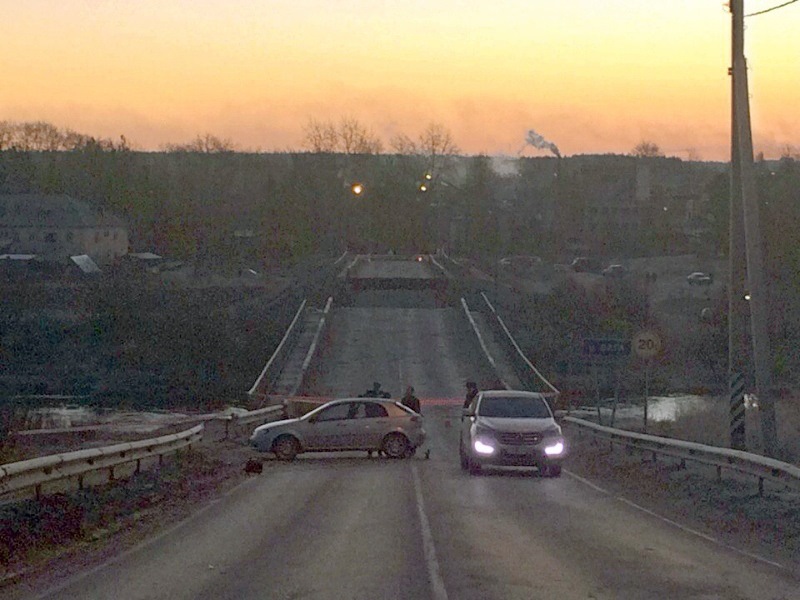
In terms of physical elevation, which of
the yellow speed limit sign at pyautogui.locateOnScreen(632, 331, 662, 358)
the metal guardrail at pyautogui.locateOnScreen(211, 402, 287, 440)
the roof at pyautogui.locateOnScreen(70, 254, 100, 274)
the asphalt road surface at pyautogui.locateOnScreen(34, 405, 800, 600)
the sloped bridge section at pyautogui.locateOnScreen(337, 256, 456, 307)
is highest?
the roof at pyautogui.locateOnScreen(70, 254, 100, 274)

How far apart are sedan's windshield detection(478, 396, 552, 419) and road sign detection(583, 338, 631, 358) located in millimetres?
5576

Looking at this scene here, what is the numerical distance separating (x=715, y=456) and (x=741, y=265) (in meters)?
4.72

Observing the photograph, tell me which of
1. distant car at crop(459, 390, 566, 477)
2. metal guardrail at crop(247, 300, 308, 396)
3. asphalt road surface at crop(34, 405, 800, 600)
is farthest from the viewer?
metal guardrail at crop(247, 300, 308, 396)

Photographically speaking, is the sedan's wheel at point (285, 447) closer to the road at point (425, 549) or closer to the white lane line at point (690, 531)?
the road at point (425, 549)

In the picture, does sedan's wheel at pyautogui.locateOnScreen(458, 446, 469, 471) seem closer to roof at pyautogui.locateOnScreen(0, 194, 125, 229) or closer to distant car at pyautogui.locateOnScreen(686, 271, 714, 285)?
distant car at pyautogui.locateOnScreen(686, 271, 714, 285)

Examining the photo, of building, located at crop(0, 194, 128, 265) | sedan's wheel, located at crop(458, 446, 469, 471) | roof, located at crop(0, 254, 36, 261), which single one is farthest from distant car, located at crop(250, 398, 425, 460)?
building, located at crop(0, 194, 128, 265)

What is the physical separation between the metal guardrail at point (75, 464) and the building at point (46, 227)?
10275 cm

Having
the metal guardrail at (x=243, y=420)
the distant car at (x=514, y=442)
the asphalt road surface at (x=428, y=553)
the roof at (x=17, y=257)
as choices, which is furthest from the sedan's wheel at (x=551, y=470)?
the roof at (x=17, y=257)

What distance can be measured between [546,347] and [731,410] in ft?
143

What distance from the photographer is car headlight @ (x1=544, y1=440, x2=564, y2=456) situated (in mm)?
24750

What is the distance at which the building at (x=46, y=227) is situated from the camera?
12469cm

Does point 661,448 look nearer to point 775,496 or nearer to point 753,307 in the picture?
point 753,307

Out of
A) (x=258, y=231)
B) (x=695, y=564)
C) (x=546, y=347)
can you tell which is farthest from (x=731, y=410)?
(x=258, y=231)

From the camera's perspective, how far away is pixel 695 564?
1303 centimetres
